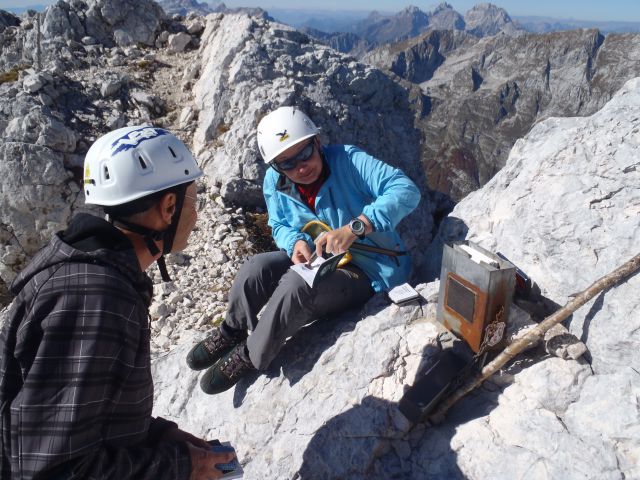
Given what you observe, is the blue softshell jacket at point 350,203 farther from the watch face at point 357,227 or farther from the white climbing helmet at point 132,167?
the white climbing helmet at point 132,167

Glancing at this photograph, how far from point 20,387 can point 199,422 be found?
3373mm

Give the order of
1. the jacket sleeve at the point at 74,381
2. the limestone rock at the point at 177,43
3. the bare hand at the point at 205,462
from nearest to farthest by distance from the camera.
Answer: the jacket sleeve at the point at 74,381, the bare hand at the point at 205,462, the limestone rock at the point at 177,43

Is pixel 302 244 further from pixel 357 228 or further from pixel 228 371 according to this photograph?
pixel 228 371

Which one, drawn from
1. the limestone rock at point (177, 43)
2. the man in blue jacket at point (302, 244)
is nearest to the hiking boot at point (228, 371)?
the man in blue jacket at point (302, 244)

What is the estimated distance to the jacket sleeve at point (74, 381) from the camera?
2197mm

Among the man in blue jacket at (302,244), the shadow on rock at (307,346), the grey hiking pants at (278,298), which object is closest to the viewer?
the grey hiking pants at (278,298)

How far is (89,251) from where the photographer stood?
2.46 meters

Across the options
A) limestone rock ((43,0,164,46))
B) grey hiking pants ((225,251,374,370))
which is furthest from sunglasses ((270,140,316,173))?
limestone rock ((43,0,164,46))

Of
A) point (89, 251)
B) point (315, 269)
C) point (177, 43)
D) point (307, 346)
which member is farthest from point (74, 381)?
point (177, 43)

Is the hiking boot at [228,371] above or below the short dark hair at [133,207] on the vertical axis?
below

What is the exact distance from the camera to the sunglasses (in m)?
5.46

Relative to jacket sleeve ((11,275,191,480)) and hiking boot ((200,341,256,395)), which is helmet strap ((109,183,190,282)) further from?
hiking boot ((200,341,256,395))

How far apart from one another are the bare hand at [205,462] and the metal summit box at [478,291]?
97.6 inches

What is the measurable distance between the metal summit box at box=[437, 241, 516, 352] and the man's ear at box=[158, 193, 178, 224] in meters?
2.63
